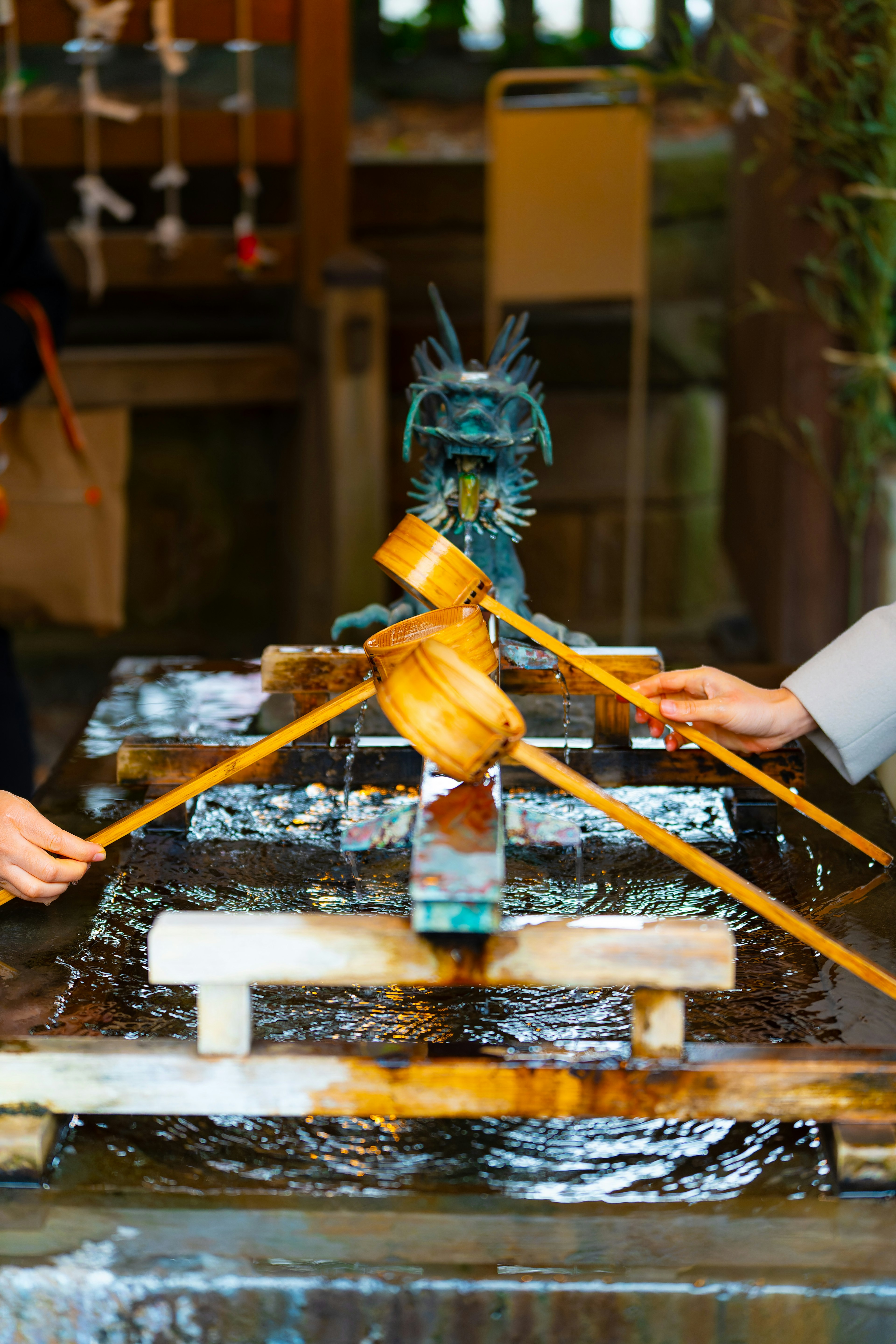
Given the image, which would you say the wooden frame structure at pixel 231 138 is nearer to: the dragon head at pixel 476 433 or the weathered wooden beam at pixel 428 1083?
the dragon head at pixel 476 433

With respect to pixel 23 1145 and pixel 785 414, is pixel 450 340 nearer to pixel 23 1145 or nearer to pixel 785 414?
pixel 23 1145

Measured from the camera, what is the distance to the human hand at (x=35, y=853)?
1368mm

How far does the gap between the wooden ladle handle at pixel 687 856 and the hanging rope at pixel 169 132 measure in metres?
3.27

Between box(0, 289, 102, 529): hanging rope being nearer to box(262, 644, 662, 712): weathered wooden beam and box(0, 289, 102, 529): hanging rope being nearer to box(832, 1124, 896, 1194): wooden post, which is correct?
box(262, 644, 662, 712): weathered wooden beam

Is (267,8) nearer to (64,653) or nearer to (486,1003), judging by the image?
(64,653)

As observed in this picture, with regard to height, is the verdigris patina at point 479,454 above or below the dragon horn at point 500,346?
below

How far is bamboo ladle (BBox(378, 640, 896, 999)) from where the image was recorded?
1.12 m

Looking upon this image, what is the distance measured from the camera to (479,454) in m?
1.77

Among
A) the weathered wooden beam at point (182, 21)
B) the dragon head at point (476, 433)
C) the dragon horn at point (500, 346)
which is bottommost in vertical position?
the dragon head at point (476, 433)

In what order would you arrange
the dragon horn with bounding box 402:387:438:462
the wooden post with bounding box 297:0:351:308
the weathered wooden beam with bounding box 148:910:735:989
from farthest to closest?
the wooden post with bounding box 297:0:351:308
the dragon horn with bounding box 402:387:438:462
the weathered wooden beam with bounding box 148:910:735:989

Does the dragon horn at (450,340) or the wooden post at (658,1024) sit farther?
the dragon horn at (450,340)

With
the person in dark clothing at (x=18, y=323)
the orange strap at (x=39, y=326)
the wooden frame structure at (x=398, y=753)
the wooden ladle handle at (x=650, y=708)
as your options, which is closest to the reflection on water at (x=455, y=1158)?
the wooden ladle handle at (x=650, y=708)

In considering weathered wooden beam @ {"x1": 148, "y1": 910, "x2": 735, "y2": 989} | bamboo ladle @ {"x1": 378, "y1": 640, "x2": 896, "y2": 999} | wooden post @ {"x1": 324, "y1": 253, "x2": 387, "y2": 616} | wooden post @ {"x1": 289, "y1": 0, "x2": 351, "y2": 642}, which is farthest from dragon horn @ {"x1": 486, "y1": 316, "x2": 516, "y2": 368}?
wooden post @ {"x1": 289, "y1": 0, "x2": 351, "y2": 642}

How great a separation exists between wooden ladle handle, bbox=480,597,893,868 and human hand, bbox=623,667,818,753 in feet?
0.22
